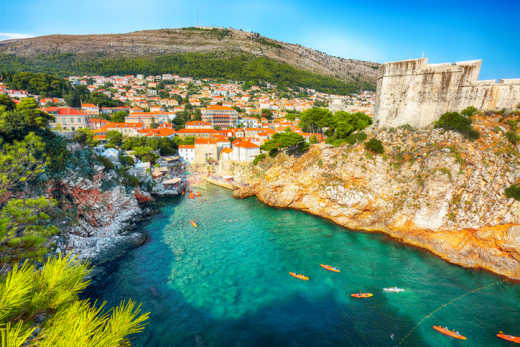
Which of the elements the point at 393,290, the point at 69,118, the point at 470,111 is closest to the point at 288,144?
the point at 470,111

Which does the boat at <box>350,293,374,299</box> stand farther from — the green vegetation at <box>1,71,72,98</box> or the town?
the green vegetation at <box>1,71,72,98</box>

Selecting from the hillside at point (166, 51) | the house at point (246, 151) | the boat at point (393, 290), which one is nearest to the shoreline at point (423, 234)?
the boat at point (393, 290)

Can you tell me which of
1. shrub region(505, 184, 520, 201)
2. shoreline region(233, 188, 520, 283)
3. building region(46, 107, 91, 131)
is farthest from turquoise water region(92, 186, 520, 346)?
building region(46, 107, 91, 131)

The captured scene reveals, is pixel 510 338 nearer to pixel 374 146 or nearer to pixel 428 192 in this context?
pixel 428 192

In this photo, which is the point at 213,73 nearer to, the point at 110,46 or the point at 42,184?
the point at 110,46

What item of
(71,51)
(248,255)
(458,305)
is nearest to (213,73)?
(71,51)

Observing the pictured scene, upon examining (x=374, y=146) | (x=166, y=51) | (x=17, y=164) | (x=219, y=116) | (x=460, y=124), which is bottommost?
(x=17, y=164)
